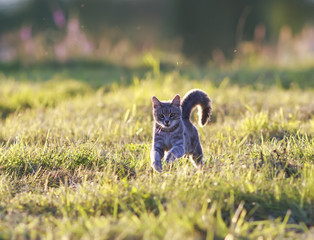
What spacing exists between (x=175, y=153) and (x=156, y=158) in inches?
6.2

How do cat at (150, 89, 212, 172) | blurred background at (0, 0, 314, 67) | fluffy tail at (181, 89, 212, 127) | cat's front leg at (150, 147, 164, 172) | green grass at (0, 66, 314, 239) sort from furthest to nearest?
1. blurred background at (0, 0, 314, 67)
2. fluffy tail at (181, 89, 212, 127)
3. cat at (150, 89, 212, 172)
4. cat's front leg at (150, 147, 164, 172)
5. green grass at (0, 66, 314, 239)

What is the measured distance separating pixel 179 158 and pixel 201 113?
0.55 meters

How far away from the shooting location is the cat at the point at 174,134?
10.8 ft

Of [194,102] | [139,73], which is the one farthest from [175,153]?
[139,73]

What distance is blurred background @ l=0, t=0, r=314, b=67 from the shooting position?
11.2m

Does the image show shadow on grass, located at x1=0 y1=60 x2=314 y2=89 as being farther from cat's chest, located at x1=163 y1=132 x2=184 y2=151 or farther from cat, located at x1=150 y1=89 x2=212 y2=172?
cat's chest, located at x1=163 y1=132 x2=184 y2=151

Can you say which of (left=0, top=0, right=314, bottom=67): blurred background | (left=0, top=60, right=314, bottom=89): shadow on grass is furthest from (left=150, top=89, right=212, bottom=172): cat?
(left=0, top=0, right=314, bottom=67): blurred background

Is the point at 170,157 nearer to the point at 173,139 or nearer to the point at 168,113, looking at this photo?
the point at 173,139

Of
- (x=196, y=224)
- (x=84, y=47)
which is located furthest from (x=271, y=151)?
(x=84, y=47)

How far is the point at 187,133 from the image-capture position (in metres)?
3.56

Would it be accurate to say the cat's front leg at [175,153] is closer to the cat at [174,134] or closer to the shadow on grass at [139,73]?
the cat at [174,134]

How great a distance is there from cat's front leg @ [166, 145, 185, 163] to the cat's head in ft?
0.64

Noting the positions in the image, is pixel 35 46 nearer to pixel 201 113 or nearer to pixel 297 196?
pixel 201 113

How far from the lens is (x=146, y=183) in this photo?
111 inches
